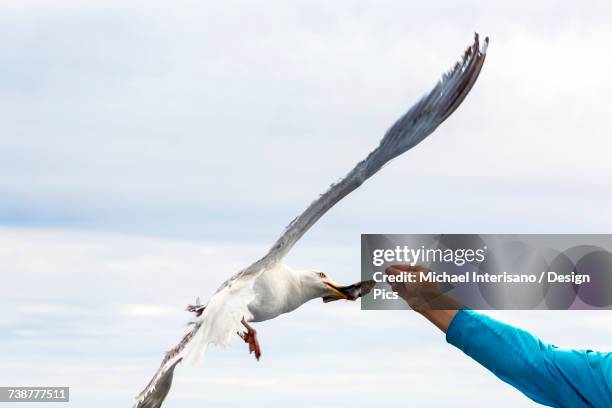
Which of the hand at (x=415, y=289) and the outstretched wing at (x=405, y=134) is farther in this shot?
the outstretched wing at (x=405, y=134)

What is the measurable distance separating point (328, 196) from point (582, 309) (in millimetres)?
1163

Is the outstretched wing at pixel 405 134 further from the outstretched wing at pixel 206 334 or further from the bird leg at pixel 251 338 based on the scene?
the bird leg at pixel 251 338

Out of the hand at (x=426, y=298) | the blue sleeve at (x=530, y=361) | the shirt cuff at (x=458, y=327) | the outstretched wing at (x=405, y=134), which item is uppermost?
the outstretched wing at (x=405, y=134)

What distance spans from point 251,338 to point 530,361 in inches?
55.9

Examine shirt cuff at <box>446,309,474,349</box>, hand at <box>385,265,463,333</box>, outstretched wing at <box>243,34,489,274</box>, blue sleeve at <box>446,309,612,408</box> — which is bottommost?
blue sleeve at <box>446,309,612,408</box>

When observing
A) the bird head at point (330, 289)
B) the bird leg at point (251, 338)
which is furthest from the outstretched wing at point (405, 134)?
the bird head at point (330, 289)

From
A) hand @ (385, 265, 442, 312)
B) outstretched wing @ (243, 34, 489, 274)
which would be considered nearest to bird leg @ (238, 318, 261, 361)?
outstretched wing @ (243, 34, 489, 274)

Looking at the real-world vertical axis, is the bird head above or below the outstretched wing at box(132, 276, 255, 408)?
above

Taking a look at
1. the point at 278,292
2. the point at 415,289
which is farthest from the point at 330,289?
the point at 415,289

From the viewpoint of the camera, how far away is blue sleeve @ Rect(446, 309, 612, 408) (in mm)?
2266

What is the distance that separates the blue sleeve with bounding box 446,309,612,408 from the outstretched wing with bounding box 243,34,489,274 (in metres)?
1.12

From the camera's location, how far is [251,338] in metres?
3.41

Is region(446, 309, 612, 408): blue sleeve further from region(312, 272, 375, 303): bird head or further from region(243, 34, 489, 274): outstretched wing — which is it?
region(312, 272, 375, 303): bird head

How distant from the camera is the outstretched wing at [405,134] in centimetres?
340
